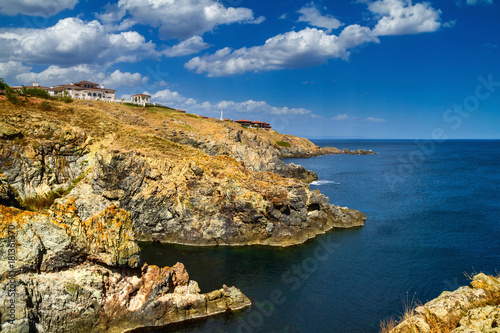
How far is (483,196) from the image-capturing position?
74938mm

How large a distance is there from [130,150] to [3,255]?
30285 millimetres

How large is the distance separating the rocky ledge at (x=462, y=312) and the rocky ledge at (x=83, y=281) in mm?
18481

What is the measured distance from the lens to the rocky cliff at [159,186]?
1852 inches

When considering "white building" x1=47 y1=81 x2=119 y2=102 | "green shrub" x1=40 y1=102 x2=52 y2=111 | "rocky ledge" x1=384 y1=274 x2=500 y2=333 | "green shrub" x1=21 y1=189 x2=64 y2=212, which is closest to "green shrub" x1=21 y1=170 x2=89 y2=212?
"green shrub" x1=21 y1=189 x2=64 y2=212

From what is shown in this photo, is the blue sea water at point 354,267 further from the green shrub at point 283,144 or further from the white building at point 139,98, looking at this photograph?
the green shrub at point 283,144

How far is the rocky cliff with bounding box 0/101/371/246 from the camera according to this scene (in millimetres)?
47031

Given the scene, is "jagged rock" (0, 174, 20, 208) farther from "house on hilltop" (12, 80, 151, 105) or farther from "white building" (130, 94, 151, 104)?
"white building" (130, 94, 151, 104)

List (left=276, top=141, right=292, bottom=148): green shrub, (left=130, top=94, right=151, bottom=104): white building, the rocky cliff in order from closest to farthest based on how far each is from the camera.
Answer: the rocky cliff < (left=130, top=94, right=151, bottom=104): white building < (left=276, top=141, right=292, bottom=148): green shrub

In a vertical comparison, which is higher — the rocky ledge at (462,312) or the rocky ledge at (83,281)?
the rocky ledge at (462,312)

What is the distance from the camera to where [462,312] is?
14.8 metres

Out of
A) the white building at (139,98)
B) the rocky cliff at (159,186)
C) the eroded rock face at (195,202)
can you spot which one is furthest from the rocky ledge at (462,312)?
the white building at (139,98)

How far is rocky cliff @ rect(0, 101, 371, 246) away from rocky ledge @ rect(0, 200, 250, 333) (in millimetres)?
17246

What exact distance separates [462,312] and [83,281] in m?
25.5

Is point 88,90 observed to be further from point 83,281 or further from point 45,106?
point 83,281
